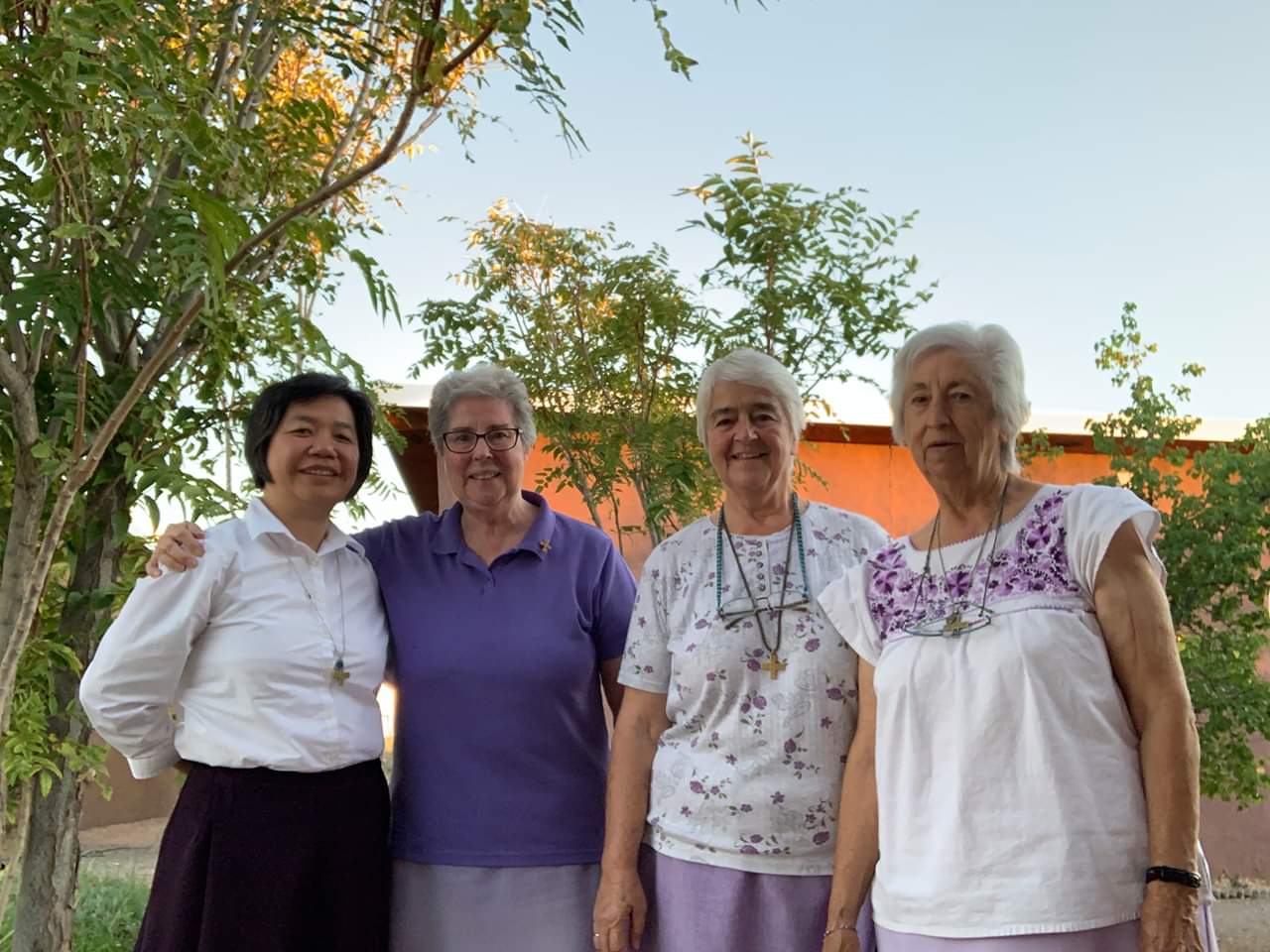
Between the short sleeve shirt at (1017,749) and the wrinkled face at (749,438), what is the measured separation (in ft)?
1.51

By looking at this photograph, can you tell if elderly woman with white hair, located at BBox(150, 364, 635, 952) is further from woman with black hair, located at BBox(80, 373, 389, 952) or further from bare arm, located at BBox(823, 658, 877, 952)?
bare arm, located at BBox(823, 658, 877, 952)

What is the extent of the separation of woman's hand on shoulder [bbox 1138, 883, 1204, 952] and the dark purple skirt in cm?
140

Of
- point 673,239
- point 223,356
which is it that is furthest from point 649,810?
point 673,239

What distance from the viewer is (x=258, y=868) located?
207 cm

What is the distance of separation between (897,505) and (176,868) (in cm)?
631

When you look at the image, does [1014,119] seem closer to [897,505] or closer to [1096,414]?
[1096,414]

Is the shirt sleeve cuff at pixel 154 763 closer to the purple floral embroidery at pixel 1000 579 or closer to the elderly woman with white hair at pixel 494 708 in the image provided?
the elderly woman with white hair at pixel 494 708

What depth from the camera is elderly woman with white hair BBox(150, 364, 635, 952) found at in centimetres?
233

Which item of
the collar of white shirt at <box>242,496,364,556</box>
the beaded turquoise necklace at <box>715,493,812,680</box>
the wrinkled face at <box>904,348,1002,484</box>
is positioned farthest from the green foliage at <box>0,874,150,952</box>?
the wrinkled face at <box>904,348,1002,484</box>

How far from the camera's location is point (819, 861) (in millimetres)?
2061

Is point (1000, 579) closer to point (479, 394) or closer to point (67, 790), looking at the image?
point (479, 394)

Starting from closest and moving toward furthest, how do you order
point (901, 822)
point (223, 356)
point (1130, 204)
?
point (901, 822) < point (223, 356) < point (1130, 204)

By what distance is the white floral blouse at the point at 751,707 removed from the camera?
2.07m

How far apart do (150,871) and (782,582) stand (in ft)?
21.9
